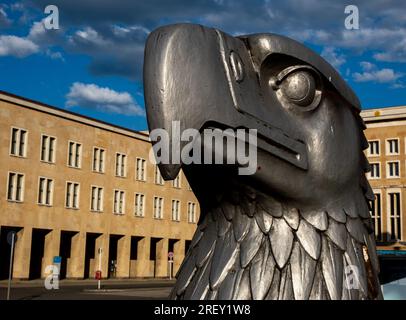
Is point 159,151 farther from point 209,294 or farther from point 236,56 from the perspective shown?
point 209,294

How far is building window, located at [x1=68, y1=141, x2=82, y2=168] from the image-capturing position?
4356 cm

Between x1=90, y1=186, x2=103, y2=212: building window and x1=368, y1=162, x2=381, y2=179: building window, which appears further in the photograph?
x1=368, y1=162, x2=381, y2=179: building window

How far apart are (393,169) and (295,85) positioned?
62690 mm

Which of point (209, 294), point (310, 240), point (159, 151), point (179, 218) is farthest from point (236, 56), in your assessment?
point (179, 218)

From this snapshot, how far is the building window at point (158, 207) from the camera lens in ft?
171

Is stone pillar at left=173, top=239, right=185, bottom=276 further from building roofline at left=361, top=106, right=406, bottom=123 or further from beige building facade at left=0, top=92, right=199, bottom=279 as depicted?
building roofline at left=361, top=106, right=406, bottom=123

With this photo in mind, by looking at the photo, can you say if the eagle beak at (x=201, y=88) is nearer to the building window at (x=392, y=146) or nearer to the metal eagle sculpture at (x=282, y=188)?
the metal eagle sculpture at (x=282, y=188)

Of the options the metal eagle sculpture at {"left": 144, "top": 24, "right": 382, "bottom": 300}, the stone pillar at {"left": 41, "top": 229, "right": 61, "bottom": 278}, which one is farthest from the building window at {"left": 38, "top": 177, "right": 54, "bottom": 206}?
the metal eagle sculpture at {"left": 144, "top": 24, "right": 382, "bottom": 300}

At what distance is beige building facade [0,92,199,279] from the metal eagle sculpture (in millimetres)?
31482

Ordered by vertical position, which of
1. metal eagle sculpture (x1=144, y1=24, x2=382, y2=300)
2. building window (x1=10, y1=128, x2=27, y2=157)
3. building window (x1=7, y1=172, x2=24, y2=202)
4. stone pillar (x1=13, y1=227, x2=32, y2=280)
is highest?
building window (x1=10, y1=128, x2=27, y2=157)

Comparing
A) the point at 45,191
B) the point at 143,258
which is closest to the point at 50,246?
the point at 45,191

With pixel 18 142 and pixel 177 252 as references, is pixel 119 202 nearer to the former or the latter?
pixel 177 252

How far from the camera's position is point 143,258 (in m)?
50.6

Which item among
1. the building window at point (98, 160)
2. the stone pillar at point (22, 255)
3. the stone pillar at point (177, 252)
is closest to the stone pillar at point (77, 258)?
the stone pillar at point (22, 255)
